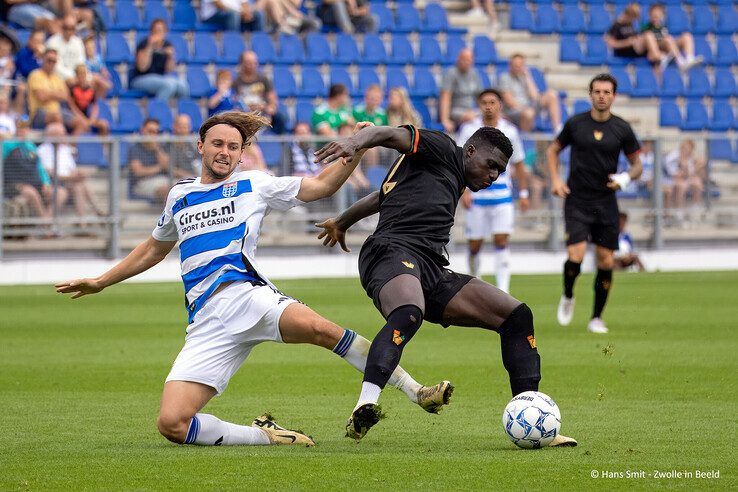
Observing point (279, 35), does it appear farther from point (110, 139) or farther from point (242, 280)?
point (242, 280)

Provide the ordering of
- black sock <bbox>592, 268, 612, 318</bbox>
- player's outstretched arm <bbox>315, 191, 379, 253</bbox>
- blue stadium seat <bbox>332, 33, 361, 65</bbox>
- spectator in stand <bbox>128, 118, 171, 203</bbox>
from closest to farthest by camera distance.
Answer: player's outstretched arm <bbox>315, 191, 379, 253</bbox> → black sock <bbox>592, 268, 612, 318</bbox> → spectator in stand <bbox>128, 118, 171, 203</bbox> → blue stadium seat <bbox>332, 33, 361, 65</bbox>

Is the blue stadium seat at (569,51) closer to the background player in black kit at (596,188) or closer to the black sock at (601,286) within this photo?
the background player in black kit at (596,188)

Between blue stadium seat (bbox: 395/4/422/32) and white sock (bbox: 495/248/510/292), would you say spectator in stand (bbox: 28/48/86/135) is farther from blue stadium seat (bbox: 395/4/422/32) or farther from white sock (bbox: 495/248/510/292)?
blue stadium seat (bbox: 395/4/422/32)

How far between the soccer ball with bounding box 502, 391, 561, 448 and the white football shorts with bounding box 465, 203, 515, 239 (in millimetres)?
9511

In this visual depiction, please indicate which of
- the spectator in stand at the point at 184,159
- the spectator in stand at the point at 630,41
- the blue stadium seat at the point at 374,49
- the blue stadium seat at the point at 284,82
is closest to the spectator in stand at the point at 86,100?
the spectator in stand at the point at 184,159

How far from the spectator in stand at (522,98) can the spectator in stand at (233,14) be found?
4.76 metres

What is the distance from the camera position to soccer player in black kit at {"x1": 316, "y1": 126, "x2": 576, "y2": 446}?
7.12 m

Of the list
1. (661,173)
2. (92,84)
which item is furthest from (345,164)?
(661,173)

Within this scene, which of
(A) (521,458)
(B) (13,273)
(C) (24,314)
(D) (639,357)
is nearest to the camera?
(A) (521,458)

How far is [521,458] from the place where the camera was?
21.9ft

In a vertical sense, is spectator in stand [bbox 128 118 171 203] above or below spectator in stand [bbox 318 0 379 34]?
below

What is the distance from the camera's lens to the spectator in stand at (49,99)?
20.6 meters

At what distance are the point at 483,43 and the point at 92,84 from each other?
9.09 m

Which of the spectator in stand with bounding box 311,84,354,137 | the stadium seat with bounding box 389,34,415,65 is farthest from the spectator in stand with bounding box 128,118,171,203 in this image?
the stadium seat with bounding box 389,34,415,65
